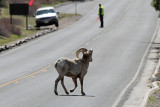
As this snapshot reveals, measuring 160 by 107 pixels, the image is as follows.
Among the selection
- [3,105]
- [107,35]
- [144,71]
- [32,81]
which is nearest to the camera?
[3,105]

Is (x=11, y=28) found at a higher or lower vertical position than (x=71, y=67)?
lower

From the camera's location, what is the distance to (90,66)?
2766 centimetres

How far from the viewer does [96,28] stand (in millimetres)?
51750

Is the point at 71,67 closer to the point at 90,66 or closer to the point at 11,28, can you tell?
the point at 90,66

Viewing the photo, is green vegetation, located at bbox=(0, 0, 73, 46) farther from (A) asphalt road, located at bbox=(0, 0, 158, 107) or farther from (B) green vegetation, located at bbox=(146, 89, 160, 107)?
(B) green vegetation, located at bbox=(146, 89, 160, 107)

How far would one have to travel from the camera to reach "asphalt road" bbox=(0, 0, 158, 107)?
57.4 ft

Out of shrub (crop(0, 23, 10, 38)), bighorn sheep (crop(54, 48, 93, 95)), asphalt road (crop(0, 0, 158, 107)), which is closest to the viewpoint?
bighorn sheep (crop(54, 48, 93, 95))

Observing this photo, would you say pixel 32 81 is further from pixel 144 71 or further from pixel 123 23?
pixel 123 23

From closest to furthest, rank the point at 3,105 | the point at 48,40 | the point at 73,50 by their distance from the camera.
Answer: the point at 3,105 → the point at 73,50 → the point at 48,40

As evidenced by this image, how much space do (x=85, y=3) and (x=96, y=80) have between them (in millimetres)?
61787

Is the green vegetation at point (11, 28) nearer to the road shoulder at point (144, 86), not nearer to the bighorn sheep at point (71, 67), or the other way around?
the road shoulder at point (144, 86)

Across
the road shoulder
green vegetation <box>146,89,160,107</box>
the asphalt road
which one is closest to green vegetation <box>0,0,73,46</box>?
the asphalt road

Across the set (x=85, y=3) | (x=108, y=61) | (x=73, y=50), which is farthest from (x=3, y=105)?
(x=85, y=3)

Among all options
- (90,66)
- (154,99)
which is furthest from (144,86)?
(90,66)
